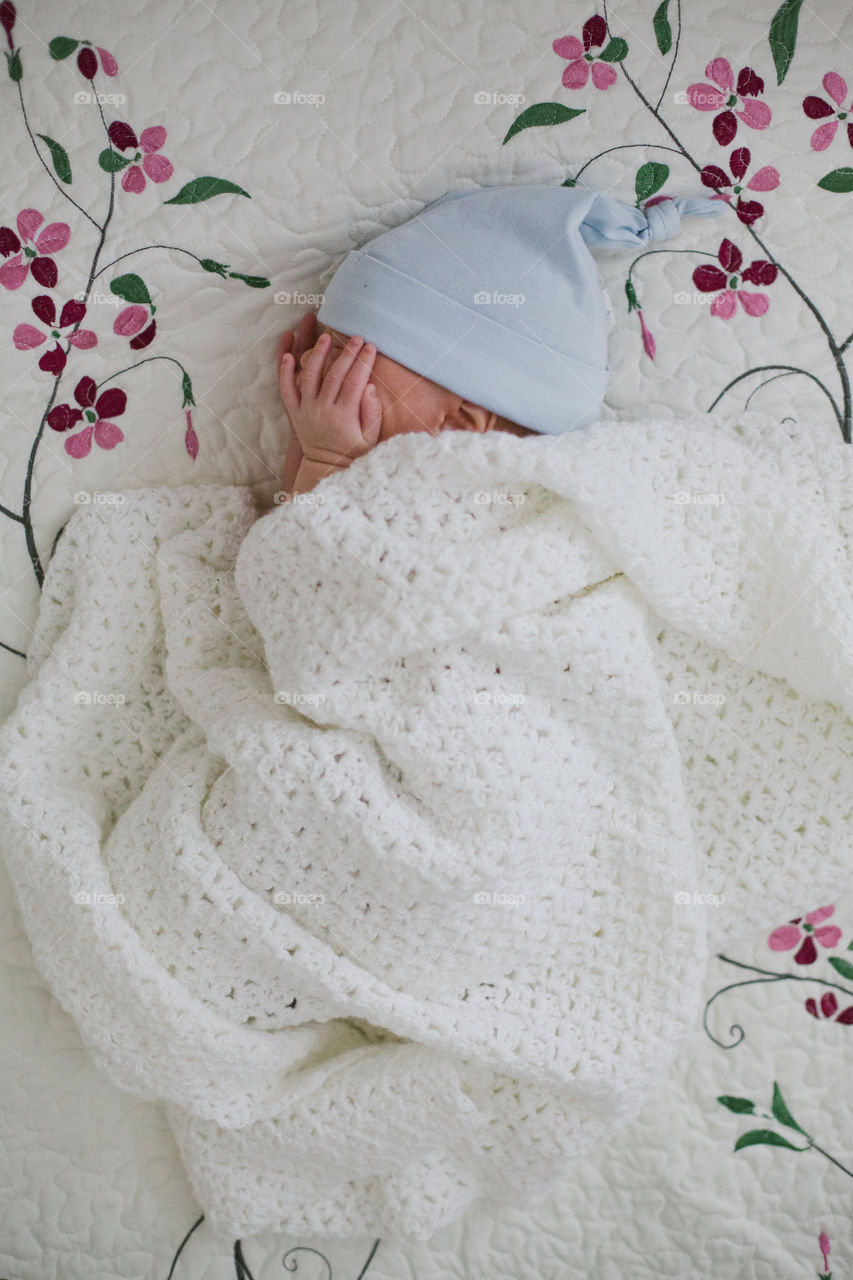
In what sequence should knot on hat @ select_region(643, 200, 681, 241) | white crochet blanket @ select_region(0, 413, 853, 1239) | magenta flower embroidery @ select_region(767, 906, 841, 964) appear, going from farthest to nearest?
magenta flower embroidery @ select_region(767, 906, 841, 964) < knot on hat @ select_region(643, 200, 681, 241) < white crochet blanket @ select_region(0, 413, 853, 1239)

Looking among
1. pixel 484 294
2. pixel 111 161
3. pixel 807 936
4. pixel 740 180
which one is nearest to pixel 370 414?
pixel 484 294

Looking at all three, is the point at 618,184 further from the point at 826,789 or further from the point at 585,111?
the point at 826,789

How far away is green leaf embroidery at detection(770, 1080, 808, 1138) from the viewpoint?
3.40 feet

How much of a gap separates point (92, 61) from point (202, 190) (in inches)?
6.5

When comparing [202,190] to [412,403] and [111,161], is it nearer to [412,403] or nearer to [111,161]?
[111,161]

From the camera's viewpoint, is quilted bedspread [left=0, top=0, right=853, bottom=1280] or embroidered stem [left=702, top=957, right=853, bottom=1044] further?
embroidered stem [left=702, top=957, right=853, bottom=1044]

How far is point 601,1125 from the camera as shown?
917 millimetres

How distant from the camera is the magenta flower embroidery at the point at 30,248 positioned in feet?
3.00

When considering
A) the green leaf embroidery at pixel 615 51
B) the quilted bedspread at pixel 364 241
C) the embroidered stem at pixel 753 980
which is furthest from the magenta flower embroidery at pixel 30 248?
the embroidered stem at pixel 753 980

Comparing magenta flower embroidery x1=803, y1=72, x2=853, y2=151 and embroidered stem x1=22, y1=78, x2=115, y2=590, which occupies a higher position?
magenta flower embroidery x1=803, y1=72, x2=853, y2=151

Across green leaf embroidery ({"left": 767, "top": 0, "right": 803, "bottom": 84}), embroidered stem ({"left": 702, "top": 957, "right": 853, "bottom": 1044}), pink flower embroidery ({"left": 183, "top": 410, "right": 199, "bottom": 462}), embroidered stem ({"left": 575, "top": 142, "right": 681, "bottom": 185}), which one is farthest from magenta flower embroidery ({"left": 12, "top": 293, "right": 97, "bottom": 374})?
embroidered stem ({"left": 702, "top": 957, "right": 853, "bottom": 1044})

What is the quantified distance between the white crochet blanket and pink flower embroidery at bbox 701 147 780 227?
0.23 metres

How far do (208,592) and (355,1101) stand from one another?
556 mm

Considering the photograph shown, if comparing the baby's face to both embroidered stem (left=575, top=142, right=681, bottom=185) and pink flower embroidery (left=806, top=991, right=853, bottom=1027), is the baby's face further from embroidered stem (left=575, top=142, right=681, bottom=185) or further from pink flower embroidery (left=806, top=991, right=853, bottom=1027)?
pink flower embroidery (left=806, top=991, right=853, bottom=1027)
